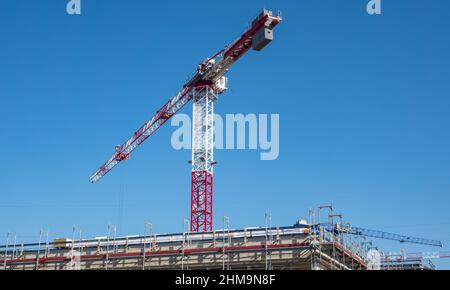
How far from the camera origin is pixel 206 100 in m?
100

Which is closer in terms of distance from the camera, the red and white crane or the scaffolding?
the scaffolding

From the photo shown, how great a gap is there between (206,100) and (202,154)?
9.78 m

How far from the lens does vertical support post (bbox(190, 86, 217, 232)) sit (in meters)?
92.2

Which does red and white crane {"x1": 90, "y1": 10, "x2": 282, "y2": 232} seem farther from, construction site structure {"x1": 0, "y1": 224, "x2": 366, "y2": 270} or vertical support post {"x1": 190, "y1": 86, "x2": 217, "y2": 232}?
construction site structure {"x1": 0, "y1": 224, "x2": 366, "y2": 270}

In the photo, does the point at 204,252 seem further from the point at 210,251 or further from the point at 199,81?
the point at 199,81

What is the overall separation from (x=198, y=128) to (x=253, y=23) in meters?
21.7

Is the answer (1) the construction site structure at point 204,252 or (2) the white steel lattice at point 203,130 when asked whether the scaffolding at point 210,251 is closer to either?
(1) the construction site structure at point 204,252

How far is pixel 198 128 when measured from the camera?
325 feet

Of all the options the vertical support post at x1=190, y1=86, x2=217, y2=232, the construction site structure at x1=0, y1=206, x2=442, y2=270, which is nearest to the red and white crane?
the vertical support post at x1=190, y1=86, x2=217, y2=232

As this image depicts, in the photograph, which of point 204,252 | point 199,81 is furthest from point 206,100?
point 204,252

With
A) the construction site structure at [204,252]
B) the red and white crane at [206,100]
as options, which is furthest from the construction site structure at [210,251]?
the red and white crane at [206,100]
